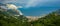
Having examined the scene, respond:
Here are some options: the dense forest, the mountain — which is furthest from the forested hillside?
the mountain

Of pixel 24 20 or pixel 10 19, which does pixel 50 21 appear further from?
pixel 10 19

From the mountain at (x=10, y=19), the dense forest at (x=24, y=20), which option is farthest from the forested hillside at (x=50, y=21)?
the mountain at (x=10, y=19)

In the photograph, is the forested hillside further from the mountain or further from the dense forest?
the mountain

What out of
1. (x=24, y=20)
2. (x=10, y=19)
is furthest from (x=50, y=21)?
(x=10, y=19)

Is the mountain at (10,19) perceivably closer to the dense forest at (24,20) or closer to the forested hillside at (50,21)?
the dense forest at (24,20)

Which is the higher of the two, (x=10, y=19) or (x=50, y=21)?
(x=10, y=19)

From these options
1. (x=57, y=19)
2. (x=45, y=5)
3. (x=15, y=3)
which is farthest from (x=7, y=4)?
(x=57, y=19)

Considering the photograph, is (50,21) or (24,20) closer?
(50,21)

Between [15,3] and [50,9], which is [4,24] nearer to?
[15,3]
